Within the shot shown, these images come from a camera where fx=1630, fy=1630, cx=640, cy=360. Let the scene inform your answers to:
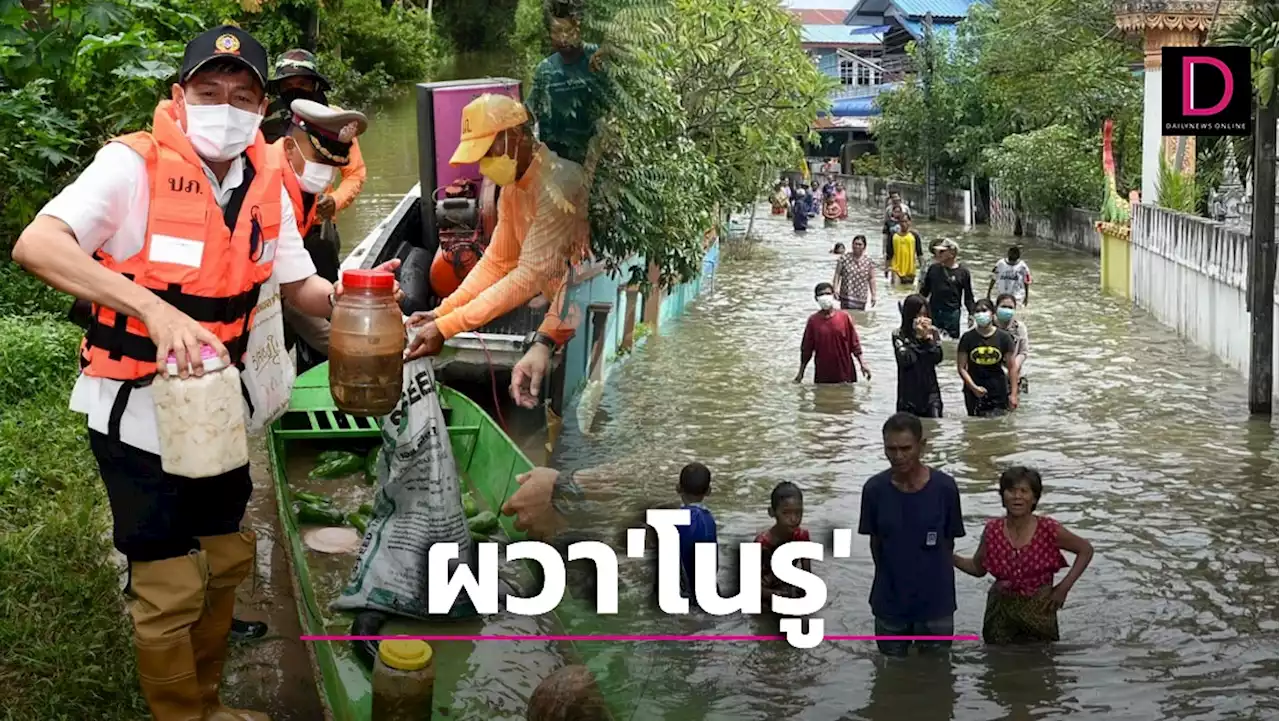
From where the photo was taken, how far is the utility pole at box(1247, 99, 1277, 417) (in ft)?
26.7

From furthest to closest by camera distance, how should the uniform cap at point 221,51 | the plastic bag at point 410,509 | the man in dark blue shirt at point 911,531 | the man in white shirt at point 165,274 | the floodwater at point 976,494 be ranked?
the floodwater at point 976,494
the man in dark blue shirt at point 911,531
the plastic bag at point 410,509
the uniform cap at point 221,51
the man in white shirt at point 165,274

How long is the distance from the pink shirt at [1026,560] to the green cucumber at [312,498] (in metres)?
1.97

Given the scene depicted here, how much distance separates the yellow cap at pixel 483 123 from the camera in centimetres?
355

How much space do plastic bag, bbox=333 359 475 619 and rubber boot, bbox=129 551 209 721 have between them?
2.25ft

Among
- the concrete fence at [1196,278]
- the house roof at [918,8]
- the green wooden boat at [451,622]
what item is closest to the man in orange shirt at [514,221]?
the green wooden boat at [451,622]

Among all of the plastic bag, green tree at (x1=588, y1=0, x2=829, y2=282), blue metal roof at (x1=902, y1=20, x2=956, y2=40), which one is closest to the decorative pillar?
green tree at (x1=588, y1=0, x2=829, y2=282)

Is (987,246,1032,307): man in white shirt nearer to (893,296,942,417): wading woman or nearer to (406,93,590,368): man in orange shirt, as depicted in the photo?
(893,296,942,417): wading woman

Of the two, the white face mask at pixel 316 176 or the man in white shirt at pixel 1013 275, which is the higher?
the white face mask at pixel 316 176

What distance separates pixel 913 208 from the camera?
92.3 ft

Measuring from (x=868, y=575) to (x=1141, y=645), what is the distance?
3.53 ft

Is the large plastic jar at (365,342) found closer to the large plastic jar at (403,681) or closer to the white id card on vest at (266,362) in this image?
the white id card on vest at (266,362)

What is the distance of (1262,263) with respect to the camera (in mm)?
8492

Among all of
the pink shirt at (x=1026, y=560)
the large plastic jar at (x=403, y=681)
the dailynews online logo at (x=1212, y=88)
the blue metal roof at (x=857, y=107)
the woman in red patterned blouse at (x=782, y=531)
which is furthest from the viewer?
the blue metal roof at (x=857, y=107)

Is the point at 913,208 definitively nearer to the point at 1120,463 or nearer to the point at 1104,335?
the point at 1104,335
